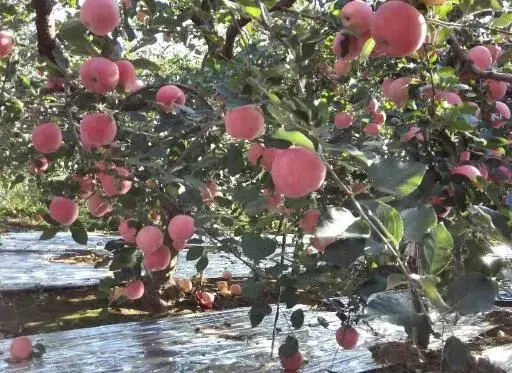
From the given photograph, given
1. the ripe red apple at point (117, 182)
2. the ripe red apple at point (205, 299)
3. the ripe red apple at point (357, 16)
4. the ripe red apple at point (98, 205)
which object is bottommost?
the ripe red apple at point (205, 299)

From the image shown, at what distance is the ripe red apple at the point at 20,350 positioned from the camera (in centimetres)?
235

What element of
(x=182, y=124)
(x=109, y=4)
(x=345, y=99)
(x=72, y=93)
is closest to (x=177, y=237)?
(x=182, y=124)

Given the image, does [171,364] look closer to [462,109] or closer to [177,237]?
[177,237]

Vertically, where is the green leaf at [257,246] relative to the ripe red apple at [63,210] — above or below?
below

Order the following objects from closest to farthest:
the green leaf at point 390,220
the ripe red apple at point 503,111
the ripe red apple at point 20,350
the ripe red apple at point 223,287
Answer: the green leaf at point 390,220
the ripe red apple at point 503,111
the ripe red apple at point 20,350
the ripe red apple at point 223,287

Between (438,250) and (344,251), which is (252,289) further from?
(438,250)

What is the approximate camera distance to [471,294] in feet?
2.08

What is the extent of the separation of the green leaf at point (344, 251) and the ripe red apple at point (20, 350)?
1993 millimetres

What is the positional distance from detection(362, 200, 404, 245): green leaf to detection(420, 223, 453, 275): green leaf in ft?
0.13

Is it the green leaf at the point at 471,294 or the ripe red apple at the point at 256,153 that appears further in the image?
the ripe red apple at the point at 256,153

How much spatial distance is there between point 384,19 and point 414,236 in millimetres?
292

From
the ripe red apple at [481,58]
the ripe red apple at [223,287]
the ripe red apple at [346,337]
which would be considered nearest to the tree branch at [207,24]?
the ripe red apple at [481,58]

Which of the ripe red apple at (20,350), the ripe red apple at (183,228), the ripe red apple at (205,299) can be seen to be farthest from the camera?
the ripe red apple at (205,299)

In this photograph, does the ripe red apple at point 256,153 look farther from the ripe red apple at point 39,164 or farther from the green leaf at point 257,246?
the ripe red apple at point 39,164
